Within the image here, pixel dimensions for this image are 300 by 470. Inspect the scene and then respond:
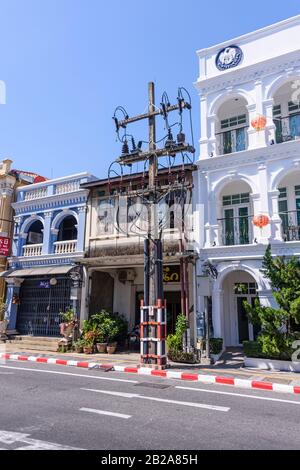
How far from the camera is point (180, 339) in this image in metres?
12.5

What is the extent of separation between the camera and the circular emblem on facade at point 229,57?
15.2 metres

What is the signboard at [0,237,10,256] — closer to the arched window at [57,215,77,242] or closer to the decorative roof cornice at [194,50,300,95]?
the arched window at [57,215,77,242]

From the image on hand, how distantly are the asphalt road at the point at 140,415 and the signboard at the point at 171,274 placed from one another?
22.2 feet

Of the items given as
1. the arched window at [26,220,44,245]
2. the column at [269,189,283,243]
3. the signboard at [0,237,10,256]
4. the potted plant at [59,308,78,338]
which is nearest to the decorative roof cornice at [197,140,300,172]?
the column at [269,189,283,243]

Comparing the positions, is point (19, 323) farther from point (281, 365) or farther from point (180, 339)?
point (281, 365)

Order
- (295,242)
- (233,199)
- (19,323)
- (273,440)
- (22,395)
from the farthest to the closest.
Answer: (19,323) → (233,199) → (295,242) → (22,395) → (273,440)

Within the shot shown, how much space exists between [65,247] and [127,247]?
3769 millimetres

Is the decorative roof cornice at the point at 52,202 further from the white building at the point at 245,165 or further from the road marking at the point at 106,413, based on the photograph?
the road marking at the point at 106,413

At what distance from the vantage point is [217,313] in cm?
1336

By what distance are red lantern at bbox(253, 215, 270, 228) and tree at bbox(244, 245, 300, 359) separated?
208 centimetres

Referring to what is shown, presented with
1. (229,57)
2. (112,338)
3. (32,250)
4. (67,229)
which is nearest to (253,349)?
(112,338)

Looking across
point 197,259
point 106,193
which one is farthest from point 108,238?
point 197,259

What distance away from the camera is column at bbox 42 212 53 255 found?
59.8 ft
